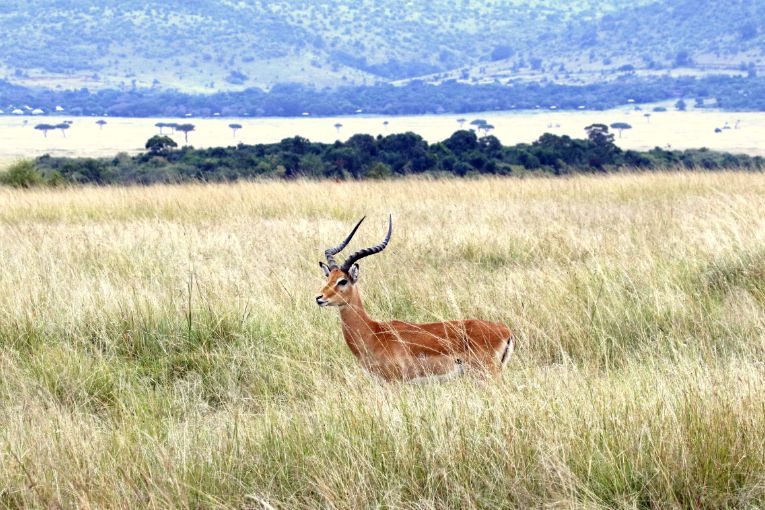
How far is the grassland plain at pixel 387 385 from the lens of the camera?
3732 mm

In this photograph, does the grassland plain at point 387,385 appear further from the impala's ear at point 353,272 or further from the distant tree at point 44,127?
the distant tree at point 44,127

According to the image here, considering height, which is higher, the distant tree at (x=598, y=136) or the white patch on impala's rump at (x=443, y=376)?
the distant tree at (x=598, y=136)

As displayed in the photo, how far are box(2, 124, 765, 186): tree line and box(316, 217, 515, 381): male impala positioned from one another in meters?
19.6

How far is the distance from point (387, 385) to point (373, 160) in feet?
84.0

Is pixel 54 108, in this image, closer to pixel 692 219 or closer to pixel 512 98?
pixel 512 98

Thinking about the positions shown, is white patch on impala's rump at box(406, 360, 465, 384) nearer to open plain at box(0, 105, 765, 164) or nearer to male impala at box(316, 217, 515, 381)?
male impala at box(316, 217, 515, 381)

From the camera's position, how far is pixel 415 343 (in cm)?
505

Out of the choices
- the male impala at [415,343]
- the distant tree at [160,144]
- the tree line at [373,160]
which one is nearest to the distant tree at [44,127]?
the tree line at [373,160]

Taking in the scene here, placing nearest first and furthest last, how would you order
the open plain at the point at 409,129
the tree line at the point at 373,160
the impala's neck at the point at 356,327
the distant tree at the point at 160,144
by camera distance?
the impala's neck at the point at 356,327
the tree line at the point at 373,160
the distant tree at the point at 160,144
the open plain at the point at 409,129

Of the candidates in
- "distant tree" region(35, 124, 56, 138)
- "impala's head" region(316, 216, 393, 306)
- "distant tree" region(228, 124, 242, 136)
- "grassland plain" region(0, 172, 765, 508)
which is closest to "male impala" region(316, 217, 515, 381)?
"impala's head" region(316, 216, 393, 306)

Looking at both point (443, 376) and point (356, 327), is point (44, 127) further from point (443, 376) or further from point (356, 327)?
point (443, 376)

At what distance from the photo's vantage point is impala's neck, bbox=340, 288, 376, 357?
17.0 ft

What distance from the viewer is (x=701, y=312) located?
627cm

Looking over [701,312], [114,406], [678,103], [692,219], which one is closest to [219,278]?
[114,406]
